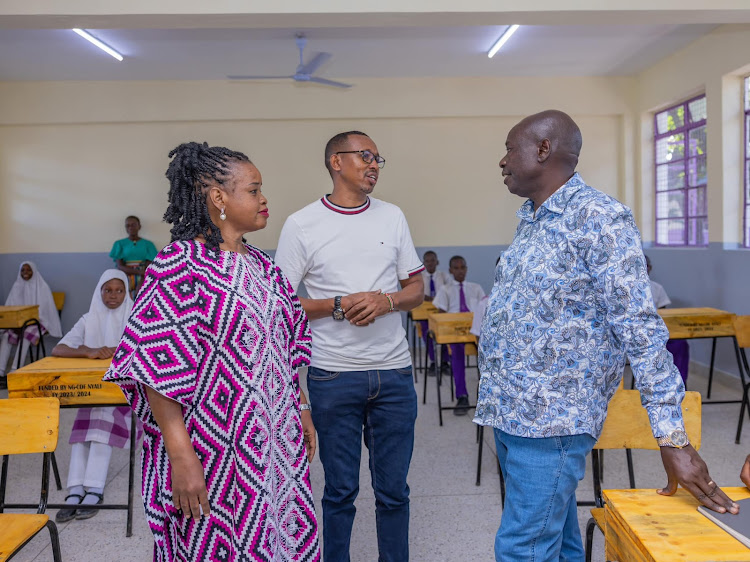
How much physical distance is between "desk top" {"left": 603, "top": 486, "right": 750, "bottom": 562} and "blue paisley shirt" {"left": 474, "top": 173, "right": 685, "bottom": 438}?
0.17 m

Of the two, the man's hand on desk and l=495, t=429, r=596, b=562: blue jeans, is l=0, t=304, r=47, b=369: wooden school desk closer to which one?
l=495, t=429, r=596, b=562: blue jeans

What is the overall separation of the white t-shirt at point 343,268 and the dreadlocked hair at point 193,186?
0.52 meters

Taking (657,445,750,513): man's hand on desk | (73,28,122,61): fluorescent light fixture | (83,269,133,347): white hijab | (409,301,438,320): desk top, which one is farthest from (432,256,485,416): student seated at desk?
(657,445,750,513): man's hand on desk

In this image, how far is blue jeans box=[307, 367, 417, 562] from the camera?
2.03 m

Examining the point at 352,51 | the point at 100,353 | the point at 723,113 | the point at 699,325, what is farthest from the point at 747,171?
the point at 100,353

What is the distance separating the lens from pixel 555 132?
4.90 ft

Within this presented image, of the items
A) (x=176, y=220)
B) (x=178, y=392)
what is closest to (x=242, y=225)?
(x=176, y=220)

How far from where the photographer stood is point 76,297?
27.7 feet

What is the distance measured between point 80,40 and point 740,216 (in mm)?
6738

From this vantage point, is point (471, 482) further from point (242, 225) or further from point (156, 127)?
point (156, 127)

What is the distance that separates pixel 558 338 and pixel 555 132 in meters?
0.49

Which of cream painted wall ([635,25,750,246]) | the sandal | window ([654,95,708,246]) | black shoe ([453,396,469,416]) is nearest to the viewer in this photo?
the sandal

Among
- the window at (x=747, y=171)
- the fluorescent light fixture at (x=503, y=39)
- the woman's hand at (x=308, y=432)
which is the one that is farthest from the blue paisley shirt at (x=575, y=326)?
the window at (x=747, y=171)

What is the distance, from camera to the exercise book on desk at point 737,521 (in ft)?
3.72
